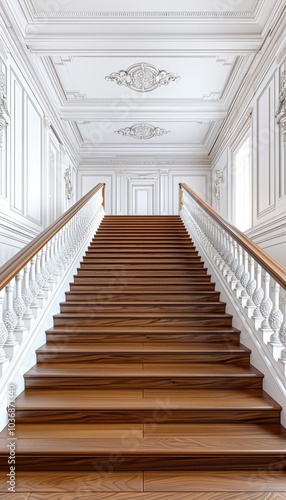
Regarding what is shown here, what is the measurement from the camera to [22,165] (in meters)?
4.89

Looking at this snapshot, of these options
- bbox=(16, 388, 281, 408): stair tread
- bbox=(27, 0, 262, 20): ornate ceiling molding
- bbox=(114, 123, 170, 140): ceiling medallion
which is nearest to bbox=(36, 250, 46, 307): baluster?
bbox=(16, 388, 281, 408): stair tread

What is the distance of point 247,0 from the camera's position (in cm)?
424

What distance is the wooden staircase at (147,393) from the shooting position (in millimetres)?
1994

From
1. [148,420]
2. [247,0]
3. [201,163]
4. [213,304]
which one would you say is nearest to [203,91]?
[247,0]

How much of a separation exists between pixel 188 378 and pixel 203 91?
5.27 m

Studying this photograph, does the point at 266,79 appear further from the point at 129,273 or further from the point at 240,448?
the point at 240,448

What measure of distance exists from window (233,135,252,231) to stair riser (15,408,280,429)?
4584 mm

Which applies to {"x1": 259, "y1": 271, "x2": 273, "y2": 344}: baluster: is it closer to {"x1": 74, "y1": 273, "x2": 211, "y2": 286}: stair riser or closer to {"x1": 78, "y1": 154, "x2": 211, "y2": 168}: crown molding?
{"x1": 74, "y1": 273, "x2": 211, "y2": 286}: stair riser

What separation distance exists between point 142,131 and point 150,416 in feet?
22.9

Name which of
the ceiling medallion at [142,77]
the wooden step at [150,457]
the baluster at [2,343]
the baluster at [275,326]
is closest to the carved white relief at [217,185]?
the ceiling medallion at [142,77]

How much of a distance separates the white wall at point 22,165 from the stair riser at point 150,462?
259cm

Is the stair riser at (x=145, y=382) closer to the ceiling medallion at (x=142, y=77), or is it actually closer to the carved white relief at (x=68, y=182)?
Result: the ceiling medallion at (x=142, y=77)

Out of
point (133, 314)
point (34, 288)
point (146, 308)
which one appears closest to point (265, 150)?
point (146, 308)

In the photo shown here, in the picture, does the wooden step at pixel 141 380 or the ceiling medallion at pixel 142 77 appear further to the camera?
the ceiling medallion at pixel 142 77
